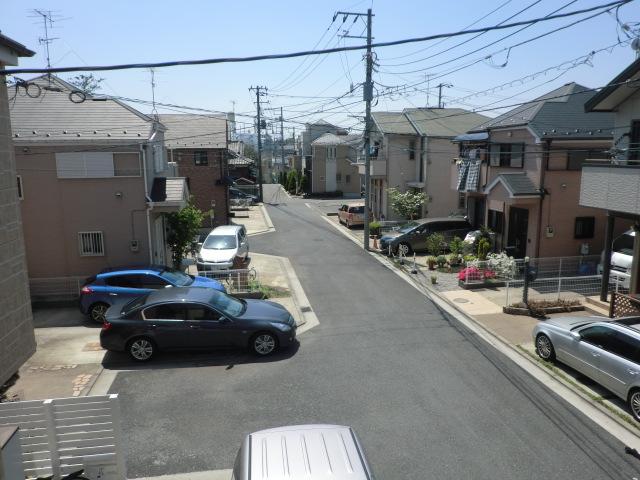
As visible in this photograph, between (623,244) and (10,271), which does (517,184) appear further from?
(10,271)

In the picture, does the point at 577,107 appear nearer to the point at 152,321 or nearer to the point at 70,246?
the point at 152,321

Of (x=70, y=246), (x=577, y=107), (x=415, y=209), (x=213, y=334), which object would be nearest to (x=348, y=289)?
(x=213, y=334)

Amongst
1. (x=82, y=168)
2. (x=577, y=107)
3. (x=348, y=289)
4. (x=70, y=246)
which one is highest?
(x=577, y=107)

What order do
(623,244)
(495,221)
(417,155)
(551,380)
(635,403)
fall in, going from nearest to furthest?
1. (635,403)
2. (551,380)
3. (623,244)
4. (495,221)
5. (417,155)

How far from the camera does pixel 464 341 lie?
40.7 ft

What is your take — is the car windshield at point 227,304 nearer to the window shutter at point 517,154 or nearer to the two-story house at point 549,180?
the two-story house at point 549,180

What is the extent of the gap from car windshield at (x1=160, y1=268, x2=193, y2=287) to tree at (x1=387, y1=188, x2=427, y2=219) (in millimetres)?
17472

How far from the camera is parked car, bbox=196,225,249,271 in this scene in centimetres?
1959

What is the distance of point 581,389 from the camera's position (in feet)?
32.0

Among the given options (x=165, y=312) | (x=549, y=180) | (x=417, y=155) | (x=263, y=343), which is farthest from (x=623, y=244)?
(x=417, y=155)

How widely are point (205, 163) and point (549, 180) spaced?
21650 millimetres

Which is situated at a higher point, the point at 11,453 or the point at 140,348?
the point at 11,453

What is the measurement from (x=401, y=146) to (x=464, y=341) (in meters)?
21.7

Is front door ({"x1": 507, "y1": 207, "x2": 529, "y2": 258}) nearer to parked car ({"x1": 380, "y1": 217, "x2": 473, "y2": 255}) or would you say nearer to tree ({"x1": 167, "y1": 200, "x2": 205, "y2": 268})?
parked car ({"x1": 380, "y1": 217, "x2": 473, "y2": 255})
